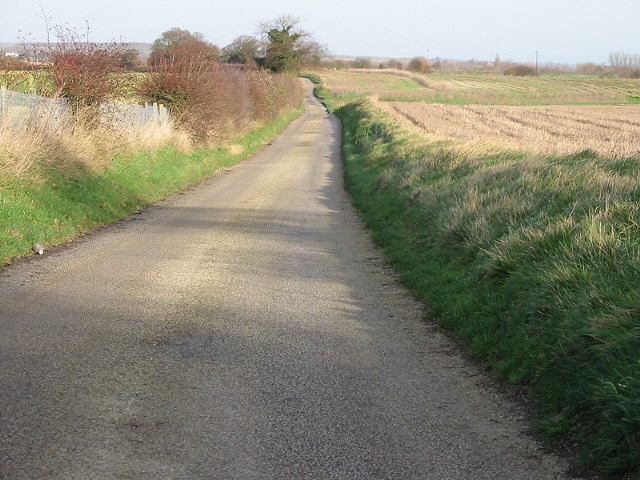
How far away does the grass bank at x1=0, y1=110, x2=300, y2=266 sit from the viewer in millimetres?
11461

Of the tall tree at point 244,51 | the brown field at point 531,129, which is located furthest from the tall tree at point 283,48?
the brown field at point 531,129

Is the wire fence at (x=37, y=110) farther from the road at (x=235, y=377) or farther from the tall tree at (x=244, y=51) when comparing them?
the tall tree at (x=244, y=51)

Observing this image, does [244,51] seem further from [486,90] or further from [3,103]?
[3,103]

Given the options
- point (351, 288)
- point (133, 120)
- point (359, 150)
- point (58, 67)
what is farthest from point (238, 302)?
point (359, 150)

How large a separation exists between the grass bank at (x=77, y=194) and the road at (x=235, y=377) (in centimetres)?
65

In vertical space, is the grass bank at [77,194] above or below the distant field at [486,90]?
below

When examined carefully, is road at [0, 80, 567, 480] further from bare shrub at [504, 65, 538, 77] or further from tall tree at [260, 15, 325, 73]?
bare shrub at [504, 65, 538, 77]

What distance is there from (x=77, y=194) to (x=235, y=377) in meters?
9.60

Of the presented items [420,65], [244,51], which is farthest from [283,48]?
[420,65]

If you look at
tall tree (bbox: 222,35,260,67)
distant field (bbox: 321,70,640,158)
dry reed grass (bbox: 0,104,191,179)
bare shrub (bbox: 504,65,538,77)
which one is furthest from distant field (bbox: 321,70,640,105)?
dry reed grass (bbox: 0,104,191,179)

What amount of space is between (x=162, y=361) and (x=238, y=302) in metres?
2.09

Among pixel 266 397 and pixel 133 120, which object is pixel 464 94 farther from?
pixel 266 397

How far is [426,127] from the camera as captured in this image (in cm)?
3622

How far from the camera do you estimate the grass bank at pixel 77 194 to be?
37.6 feet
